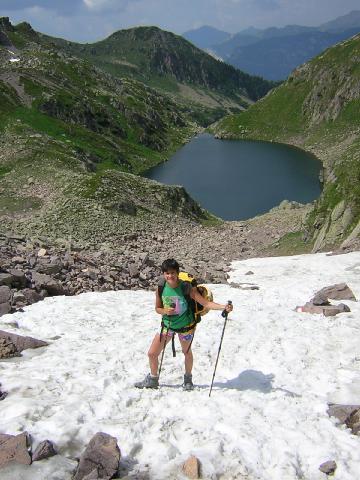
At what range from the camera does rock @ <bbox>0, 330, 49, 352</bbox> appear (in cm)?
1291

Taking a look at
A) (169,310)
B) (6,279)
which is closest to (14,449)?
(169,310)

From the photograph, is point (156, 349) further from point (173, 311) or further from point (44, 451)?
point (44, 451)

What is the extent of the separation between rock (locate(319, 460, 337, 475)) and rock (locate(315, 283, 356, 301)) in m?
10.5

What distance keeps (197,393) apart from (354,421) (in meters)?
3.50

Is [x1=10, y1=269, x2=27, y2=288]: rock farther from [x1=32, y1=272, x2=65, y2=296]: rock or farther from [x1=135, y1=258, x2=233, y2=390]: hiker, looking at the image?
[x1=135, y1=258, x2=233, y2=390]: hiker

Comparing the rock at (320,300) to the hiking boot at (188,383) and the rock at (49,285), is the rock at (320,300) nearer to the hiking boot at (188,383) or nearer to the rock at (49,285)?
the hiking boot at (188,383)

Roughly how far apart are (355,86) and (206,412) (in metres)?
201

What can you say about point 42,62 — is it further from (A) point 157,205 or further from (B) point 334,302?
(B) point 334,302

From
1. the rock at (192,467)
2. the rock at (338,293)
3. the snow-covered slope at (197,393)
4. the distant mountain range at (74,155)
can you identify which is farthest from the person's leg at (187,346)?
the distant mountain range at (74,155)

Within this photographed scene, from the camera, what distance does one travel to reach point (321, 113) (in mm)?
197750

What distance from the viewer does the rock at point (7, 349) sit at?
40.1 feet

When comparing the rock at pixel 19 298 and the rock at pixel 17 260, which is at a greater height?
the rock at pixel 17 260

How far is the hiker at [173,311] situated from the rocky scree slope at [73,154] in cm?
3298

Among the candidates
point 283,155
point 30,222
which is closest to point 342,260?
point 30,222
